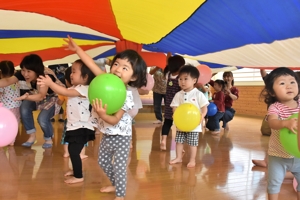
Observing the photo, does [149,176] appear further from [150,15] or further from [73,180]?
[150,15]

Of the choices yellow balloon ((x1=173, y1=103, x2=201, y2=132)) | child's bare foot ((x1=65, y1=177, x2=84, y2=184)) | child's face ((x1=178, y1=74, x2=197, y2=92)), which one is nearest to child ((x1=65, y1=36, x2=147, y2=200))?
child's bare foot ((x1=65, y1=177, x2=84, y2=184))

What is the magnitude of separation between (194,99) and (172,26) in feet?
2.09

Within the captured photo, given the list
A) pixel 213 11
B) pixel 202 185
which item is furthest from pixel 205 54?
pixel 202 185

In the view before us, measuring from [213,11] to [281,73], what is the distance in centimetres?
67

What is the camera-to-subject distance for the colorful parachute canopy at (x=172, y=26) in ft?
6.05

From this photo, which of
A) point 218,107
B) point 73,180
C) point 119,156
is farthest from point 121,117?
point 218,107

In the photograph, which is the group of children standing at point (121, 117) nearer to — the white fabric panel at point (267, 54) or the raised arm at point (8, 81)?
the white fabric panel at point (267, 54)

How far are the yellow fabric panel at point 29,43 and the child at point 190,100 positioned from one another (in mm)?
1271

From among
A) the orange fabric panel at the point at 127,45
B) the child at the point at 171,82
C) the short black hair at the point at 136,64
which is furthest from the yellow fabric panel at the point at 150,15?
the short black hair at the point at 136,64

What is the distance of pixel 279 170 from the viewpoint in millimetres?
1484

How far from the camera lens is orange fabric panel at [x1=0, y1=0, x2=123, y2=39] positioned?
1.93m

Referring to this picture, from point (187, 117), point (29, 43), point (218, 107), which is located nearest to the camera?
point (187, 117)

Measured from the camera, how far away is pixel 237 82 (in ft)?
25.4

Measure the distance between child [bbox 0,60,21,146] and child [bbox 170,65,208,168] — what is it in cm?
165
